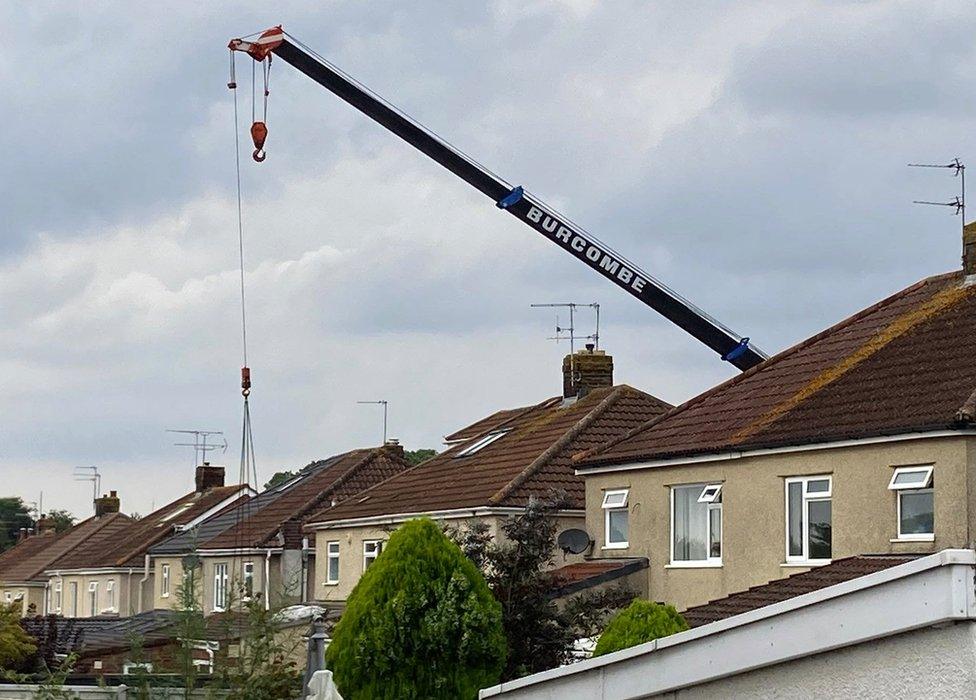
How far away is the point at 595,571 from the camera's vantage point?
28.1 meters

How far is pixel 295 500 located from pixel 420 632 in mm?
30541

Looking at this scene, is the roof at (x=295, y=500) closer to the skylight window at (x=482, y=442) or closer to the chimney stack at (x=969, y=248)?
the skylight window at (x=482, y=442)

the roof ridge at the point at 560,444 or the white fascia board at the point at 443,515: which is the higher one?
the roof ridge at the point at 560,444

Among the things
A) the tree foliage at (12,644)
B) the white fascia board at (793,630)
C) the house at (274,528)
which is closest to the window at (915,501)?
the white fascia board at (793,630)

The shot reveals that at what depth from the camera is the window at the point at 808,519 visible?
23.7m

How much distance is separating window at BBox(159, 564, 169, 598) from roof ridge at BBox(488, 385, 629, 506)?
23.5 m

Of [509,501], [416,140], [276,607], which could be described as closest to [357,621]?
[276,607]

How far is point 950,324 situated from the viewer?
2492cm

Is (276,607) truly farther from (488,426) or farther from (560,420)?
(488,426)

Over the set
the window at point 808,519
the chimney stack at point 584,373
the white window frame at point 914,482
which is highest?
the chimney stack at point 584,373

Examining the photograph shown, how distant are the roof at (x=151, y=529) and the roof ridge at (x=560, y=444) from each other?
2427cm

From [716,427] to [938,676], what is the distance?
21.2 meters

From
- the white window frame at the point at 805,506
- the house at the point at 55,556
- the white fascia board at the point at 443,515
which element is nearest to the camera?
the white window frame at the point at 805,506

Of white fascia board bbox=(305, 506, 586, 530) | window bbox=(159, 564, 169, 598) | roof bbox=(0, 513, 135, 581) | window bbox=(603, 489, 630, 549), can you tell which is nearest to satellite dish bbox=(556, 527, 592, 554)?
window bbox=(603, 489, 630, 549)
